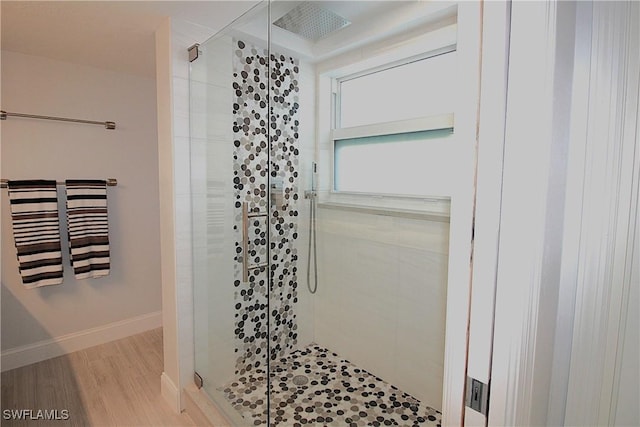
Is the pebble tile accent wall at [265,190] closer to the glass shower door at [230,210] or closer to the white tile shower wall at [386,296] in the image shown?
the glass shower door at [230,210]

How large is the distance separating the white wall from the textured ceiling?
26cm

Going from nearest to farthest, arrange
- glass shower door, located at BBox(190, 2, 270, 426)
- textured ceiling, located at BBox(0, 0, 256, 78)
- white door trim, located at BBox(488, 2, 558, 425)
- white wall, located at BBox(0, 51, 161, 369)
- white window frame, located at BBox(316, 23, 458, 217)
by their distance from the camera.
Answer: white door trim, located at BBox(488, 2, 558, 425)
textured ceiling, located at BBox(0, 0, 256, 78)
white window frame, located at BBox(316, 23, 458, 217)
glass shower door, located at BBox(190, 2, 270, 426)
white wall, located at BBox(0, 51, 161, 369)

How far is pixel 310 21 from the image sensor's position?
206cm

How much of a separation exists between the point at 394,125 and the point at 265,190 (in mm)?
928

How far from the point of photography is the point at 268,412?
193 cm

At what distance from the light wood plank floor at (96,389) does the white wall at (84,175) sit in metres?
0.19

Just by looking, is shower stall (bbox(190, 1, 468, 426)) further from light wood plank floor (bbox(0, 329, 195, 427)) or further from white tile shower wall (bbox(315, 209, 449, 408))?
light wood plank floor (bbox(0, 329, 195, 427))

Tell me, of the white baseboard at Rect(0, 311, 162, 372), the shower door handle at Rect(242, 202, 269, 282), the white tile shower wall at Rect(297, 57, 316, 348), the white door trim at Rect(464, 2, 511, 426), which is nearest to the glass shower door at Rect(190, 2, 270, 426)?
the shower door handle at Rect(242, 202, 269, 282)

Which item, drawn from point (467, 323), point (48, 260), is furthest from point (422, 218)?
point (48, 260)

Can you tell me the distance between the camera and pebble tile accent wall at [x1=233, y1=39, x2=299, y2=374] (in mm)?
2049

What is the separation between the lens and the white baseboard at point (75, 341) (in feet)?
8.07

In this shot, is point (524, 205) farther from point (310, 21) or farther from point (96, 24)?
point (96, 24)

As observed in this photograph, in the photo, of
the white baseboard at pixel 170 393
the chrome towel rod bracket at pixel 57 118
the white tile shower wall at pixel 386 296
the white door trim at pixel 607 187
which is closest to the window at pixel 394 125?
the white tile shower wall at pixel 386 296

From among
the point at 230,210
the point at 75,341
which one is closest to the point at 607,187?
the point at 230,210
